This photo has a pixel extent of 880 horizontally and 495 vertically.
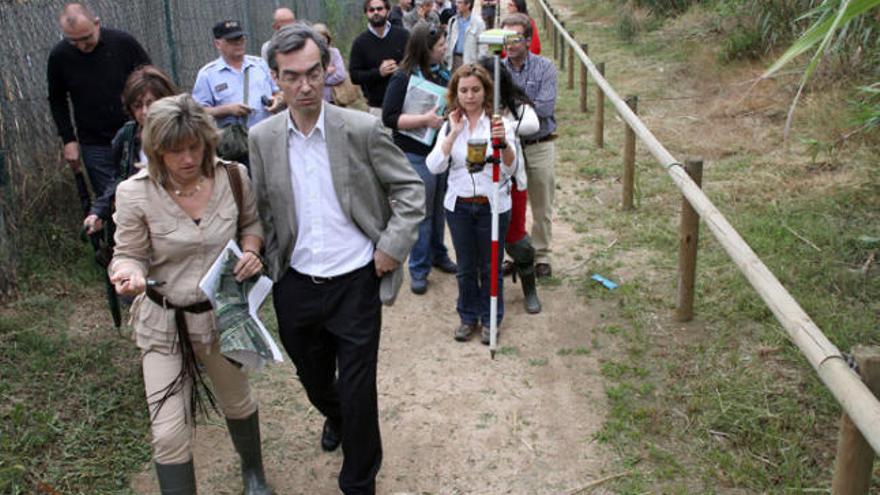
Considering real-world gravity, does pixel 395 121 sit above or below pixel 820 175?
above

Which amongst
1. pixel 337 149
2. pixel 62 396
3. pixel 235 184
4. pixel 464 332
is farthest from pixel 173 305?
pixel 464 332

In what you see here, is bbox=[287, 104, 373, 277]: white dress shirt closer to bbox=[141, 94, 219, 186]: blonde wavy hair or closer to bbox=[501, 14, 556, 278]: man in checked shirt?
bbox=[141, 94, 219, 186]: blonde wavy hair

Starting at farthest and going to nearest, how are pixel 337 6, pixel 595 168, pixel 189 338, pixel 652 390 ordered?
pixel 337 6 < pixel 595 168 < pixel 652 390 < pixel 189 338

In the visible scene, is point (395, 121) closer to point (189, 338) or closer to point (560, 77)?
point (189, 338)

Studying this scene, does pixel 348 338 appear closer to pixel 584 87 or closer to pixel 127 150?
pixel 127 150

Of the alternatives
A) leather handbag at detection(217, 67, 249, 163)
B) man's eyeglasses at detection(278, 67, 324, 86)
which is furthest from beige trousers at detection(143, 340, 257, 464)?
leather handbag at detection(217, 67, 249, 163)

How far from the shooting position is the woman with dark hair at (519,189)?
5070mm

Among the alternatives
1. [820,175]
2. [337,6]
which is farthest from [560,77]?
[820,175]

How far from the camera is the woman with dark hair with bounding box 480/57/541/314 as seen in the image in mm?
5070

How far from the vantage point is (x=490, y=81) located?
4.87 meters

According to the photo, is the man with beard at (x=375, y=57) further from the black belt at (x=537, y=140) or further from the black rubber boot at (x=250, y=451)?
the black rubber boot at (x=250, y=451)

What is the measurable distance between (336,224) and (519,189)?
215cm

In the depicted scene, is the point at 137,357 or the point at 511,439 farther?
the point at 137,357

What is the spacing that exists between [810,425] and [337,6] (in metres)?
13.6
